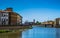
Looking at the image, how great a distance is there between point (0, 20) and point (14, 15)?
11.4 meters

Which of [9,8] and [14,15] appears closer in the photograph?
[14,15]

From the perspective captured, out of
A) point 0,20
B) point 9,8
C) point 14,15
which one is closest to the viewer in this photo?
point 0,20

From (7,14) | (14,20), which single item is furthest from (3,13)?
(14,20)

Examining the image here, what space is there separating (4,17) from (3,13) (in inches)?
93.6

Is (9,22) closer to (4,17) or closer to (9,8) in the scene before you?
(4,17)

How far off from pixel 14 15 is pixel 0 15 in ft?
33.4

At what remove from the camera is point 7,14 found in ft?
348

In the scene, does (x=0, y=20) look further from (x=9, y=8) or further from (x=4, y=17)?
(x=9, y=8)

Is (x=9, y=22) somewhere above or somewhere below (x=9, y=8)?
below

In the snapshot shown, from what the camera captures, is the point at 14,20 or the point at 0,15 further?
the point at 14,20

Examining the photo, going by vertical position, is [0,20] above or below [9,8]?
below

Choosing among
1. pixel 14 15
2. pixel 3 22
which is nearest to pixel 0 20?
pixel 3 22

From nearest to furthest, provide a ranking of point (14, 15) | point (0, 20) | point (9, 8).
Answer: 1. point (0, 20)
2. point (14, 15)
3. point (9, 8)

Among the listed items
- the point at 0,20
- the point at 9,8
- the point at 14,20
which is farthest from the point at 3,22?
the point at 9,8
